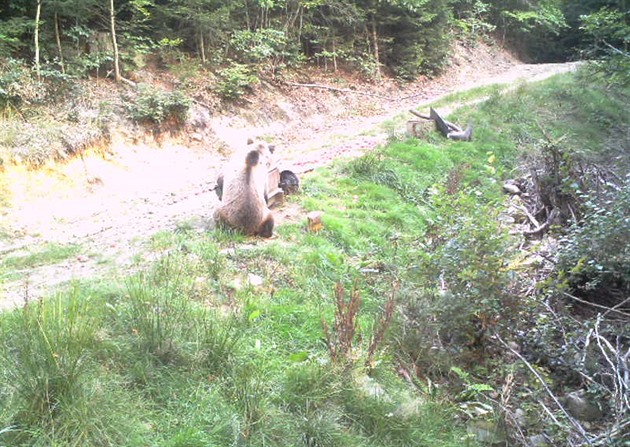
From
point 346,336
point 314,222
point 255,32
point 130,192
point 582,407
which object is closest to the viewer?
point 346,336

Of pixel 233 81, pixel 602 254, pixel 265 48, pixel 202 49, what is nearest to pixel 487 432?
pixel 602 254

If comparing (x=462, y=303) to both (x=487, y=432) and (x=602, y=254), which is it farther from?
(x=602, y=254)

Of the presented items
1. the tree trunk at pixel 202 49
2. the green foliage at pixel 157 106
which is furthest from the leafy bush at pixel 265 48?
the green foliage at pixel 157 106

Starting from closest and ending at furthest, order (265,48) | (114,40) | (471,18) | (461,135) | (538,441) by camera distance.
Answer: (538,441) < (114,40) < (461,135) < (265,48) < (471,18)

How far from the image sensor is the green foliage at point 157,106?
10.6m

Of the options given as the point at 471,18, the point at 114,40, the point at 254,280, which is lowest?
the point at 254,280

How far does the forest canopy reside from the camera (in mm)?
10180

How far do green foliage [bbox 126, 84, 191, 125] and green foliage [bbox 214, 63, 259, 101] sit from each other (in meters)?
1.67

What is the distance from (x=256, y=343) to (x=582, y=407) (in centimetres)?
251

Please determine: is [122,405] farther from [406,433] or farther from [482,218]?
[482,218]

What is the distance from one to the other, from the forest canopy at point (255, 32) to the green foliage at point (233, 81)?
0.61 m

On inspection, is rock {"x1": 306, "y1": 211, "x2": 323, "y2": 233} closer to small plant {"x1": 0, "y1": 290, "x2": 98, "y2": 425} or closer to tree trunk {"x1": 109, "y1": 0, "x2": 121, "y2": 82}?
small plant {"x1": 0, "y1": 290, "x2": 98, "y2": 425}

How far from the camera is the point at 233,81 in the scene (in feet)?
42.5

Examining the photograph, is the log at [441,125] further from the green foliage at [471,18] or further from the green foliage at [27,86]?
the green foliage at [471,18]
